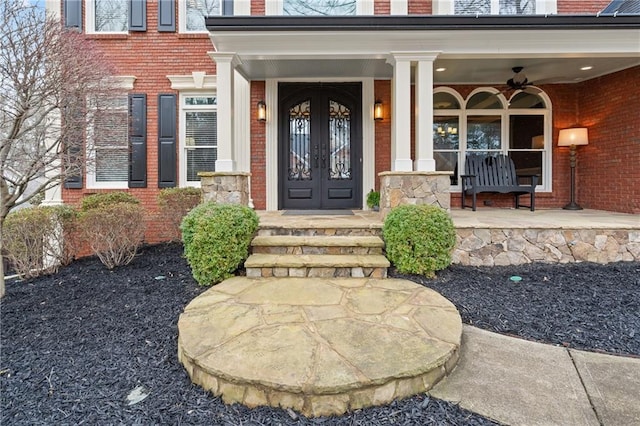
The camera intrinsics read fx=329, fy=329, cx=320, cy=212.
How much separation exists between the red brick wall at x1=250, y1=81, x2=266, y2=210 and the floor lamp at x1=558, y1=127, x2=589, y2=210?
18.9 ft

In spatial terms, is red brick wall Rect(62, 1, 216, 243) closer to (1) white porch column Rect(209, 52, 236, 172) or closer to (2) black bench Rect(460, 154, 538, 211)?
(1) white porch column Rect(209, 52, 236, 172)

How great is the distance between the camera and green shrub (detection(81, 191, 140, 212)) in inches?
221

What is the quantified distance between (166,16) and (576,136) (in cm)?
808

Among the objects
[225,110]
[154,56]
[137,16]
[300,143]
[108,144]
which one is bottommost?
[108,144]

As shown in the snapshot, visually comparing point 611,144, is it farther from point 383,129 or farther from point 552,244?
point 383,129

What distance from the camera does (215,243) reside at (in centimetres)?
340

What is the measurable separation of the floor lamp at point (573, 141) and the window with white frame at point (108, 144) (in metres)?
8.03

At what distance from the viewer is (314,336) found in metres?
2.25

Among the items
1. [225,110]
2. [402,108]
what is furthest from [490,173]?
[225,110]

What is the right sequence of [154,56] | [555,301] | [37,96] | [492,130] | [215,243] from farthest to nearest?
[492,130] < [154,56] < [37,96] < [215,243] < [555,301]

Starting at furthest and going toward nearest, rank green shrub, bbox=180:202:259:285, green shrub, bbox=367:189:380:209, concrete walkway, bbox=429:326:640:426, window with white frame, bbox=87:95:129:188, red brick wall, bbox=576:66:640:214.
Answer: green shrub, bbox=367:189:380:209, red brick wall, bbox=576:66:640:214, window with white frame, bbox=87:95:129:188, green shrub, bbox=180:202:259:285, concrete walkway, bbox=429:326:640:426

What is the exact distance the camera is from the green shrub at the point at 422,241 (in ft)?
11.6

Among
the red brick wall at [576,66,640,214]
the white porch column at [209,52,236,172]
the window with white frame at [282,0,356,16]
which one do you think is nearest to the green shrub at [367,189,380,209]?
the white porch column at [209,52,236,172]

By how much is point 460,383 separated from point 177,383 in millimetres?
1749
